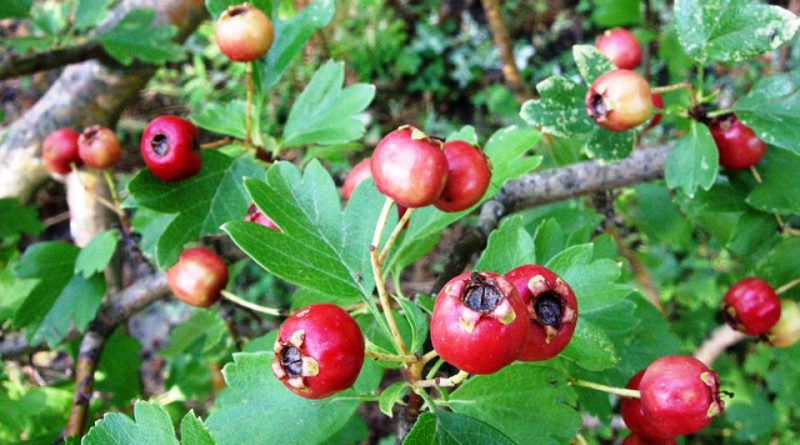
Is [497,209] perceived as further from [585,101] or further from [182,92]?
[182,92]

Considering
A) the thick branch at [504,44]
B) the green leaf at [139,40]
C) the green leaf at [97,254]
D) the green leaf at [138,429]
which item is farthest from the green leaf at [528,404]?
the thick branch at [504,44]

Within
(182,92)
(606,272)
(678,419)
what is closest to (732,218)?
(606,272)

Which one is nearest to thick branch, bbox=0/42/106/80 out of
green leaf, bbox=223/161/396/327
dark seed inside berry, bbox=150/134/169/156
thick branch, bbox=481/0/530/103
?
dark seed inside berry, bbox=150/134/169/156

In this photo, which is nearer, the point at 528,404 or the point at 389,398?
the point at 389,398

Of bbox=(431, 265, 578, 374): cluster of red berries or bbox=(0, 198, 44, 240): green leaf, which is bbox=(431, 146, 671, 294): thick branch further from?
bbox=(0, 198, 44, 240): green leaf

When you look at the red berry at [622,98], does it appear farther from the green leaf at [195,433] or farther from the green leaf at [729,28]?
the green leaf at [195,433]

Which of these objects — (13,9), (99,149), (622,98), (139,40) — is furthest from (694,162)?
(13,9)

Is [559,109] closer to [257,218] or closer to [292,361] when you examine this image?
[257,218]
